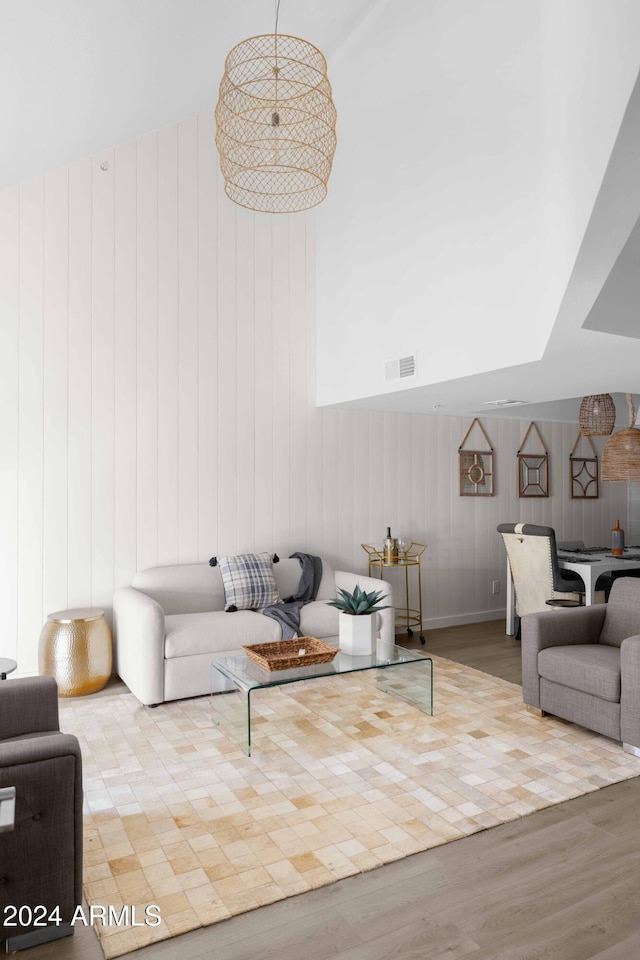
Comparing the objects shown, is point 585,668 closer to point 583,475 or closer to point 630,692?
point 630,692

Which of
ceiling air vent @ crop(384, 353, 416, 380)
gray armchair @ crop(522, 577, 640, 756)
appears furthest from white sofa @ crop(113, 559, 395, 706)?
ceiling air vent @ crop(384, 353, 416, 380)

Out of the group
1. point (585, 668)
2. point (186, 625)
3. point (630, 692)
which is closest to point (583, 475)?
point (585, 668)

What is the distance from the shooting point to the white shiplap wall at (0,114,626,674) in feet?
13.9

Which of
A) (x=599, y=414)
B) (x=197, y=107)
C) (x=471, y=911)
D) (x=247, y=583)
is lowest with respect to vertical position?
(x=471, y=911)

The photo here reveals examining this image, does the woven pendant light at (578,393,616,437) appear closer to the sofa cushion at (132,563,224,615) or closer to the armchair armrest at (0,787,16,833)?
the sofa cushion at (132,563,224,615)

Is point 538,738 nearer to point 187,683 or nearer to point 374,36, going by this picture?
point 187,683

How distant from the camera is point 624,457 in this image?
5094 millimetres

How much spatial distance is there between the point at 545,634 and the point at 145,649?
7.35 feet

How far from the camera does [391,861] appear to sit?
7.37ft

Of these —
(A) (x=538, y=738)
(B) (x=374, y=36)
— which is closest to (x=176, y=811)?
(A) (x=538, y=738)

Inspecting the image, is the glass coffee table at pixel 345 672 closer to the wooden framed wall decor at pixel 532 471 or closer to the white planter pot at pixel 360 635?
the white planter pot at pixel 360 635

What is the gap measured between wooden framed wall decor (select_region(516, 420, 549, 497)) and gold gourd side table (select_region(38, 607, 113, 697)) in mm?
4164

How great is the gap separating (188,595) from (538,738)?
2.42m

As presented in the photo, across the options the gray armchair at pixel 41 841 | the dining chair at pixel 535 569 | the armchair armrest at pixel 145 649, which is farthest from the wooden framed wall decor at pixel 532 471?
the gray armchair at pixel 41 841
